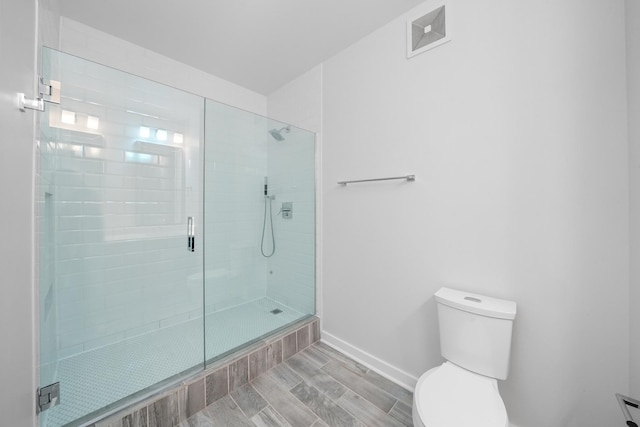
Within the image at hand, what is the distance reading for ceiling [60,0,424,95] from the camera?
1551 mm

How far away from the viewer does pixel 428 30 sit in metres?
1.50

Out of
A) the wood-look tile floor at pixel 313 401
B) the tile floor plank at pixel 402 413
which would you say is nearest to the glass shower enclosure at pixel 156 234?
the wood-look tile floor at pixel 313 401

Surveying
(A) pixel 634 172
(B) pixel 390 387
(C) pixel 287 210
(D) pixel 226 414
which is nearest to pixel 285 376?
(D) pixel 226 414

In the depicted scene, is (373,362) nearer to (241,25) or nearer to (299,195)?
(299,195)

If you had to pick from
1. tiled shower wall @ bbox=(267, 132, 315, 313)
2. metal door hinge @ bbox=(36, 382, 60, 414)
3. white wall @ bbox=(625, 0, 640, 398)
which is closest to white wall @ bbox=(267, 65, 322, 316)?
tiled shower wall @ bbox=(267, 132, 315, 313)

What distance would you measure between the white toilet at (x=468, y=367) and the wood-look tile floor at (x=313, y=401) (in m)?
0.47

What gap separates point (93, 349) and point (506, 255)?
2.83m

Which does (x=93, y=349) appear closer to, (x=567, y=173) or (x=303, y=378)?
(x=303, y=378)

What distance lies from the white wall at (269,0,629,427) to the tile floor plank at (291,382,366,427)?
1.51ft

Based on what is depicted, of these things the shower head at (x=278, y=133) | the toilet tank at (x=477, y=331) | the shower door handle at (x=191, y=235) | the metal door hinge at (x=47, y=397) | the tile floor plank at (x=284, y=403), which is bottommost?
the tile floor plank at (x=284, y=403)

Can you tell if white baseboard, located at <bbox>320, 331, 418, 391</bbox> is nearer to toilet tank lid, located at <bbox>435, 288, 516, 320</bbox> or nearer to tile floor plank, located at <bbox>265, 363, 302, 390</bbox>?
tile floor plank, located at <bbox>265, 363, 302, 390</bbox>

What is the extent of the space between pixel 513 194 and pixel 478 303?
588 millimetres

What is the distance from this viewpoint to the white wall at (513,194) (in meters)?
1.01

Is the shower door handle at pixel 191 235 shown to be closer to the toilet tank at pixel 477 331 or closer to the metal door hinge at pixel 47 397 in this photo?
the metal door hinge at pixel 47 397
